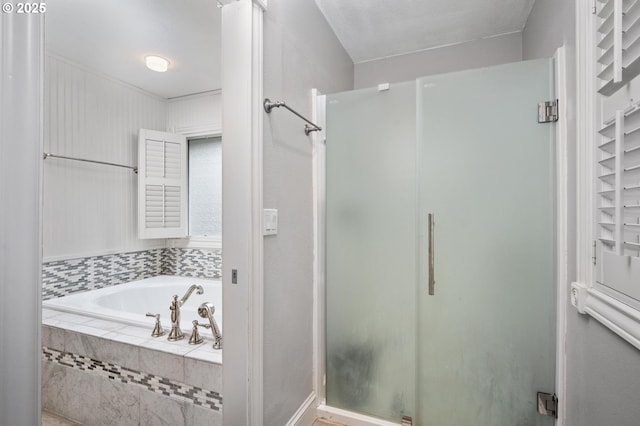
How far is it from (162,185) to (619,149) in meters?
3.35

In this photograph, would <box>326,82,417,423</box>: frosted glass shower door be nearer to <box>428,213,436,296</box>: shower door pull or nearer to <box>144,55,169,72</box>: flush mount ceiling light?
<box>428,213,436,296</box>: shower door pull

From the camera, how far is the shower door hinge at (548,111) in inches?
54.5

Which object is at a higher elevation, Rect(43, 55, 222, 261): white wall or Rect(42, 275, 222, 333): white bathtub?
Rect(43, 55, 222, 261): white wall

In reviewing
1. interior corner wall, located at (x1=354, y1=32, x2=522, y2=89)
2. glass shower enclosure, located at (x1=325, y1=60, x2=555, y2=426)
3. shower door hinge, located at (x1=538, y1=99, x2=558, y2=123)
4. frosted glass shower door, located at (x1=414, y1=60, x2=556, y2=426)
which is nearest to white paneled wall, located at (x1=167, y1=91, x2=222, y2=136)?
interior corner wall, located at (x1=354, y1=32, x2=522, y2=89)

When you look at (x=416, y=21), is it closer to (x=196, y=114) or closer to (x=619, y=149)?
(x=619, y=149)

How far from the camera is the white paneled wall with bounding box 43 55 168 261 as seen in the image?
2.47m

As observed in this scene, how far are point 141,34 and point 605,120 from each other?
2.72m

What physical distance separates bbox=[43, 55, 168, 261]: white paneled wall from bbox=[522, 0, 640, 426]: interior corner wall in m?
3.39

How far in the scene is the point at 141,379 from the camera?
160 centimetres

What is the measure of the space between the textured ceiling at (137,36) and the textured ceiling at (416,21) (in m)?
0.88

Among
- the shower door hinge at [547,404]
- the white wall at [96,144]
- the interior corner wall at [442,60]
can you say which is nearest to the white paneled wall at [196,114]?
the white wall at [96,144]

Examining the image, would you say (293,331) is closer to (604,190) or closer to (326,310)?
(326,310)

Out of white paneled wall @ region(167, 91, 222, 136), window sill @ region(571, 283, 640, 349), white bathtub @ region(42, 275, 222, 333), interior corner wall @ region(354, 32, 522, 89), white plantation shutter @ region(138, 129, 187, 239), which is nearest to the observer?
window sill @ region(571, 283, 640, 349)

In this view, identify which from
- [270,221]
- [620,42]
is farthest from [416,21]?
[270,221]
